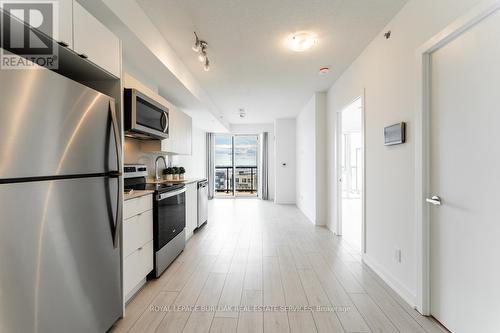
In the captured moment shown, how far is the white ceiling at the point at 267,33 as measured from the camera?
2158 millimetres

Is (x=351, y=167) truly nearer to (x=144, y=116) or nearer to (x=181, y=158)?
(x=181, y=158)

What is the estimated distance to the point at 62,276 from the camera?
129 cm

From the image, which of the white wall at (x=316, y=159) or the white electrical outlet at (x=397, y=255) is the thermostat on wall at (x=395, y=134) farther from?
the white wall at (x=316, y=159)

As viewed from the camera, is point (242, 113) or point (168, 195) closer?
point (168, 195)

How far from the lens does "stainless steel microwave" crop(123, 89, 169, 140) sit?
7.60ft

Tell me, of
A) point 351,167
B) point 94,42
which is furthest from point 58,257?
point 351,167

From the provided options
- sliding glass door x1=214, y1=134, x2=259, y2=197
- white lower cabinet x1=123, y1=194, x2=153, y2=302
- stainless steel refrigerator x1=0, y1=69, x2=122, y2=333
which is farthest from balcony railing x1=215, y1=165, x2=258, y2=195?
stainless steel refrigerator x1=0, y1=69, x2=122, y2=333

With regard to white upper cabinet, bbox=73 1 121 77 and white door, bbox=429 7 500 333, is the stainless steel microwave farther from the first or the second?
white door, bbox=429 7 500 333

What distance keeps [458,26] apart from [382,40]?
3.51ft

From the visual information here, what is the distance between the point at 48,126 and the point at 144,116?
4.58ft

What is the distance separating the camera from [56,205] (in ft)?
4.11

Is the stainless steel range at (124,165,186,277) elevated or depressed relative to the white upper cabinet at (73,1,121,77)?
depressed

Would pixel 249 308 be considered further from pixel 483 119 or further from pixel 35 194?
pixel 483 119

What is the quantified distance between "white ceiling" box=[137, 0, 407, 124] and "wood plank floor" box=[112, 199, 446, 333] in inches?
104
